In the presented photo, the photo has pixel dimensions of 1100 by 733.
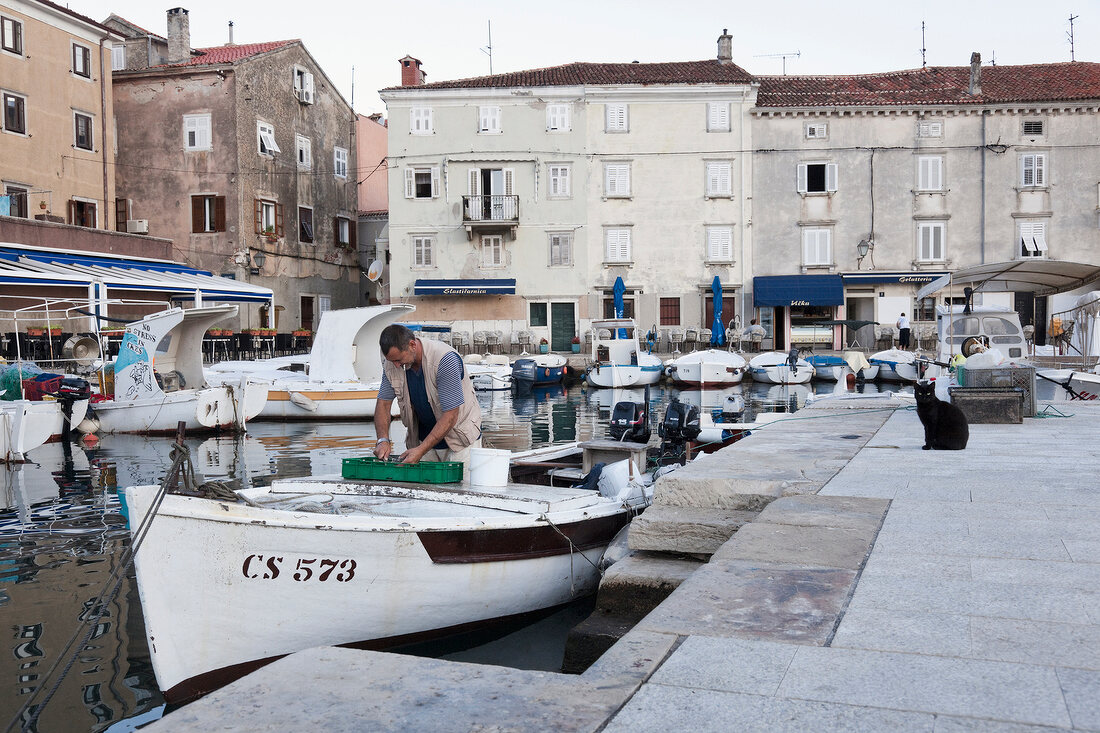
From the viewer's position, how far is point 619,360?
34.7 meters

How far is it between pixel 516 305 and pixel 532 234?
3129 mm

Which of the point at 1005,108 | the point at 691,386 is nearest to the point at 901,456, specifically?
the point at 691,386

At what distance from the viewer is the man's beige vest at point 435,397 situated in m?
7.60

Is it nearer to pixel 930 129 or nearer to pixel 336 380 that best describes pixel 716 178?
pixel 930 129

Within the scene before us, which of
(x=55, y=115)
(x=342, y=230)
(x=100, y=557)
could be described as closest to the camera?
(x=100, y=557)

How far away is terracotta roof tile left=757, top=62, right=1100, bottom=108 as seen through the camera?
39469 millimetres

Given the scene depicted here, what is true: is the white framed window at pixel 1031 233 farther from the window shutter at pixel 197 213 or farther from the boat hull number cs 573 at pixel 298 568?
the boat hull number cs 573 at pixel 298 568

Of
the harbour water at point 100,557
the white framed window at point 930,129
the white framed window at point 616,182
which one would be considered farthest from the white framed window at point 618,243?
the harbour water at point 100,557

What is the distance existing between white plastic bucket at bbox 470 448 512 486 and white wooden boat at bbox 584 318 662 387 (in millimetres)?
25187

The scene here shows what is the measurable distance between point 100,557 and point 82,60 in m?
30.3

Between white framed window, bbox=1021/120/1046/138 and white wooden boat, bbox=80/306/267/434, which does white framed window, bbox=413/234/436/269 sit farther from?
white framed window, bbox=1021/120/1046/138

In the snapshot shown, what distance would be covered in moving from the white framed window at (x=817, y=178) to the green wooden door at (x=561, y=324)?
434 inches

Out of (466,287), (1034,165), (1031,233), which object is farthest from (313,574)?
(1034,165)

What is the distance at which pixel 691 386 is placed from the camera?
33500mm
